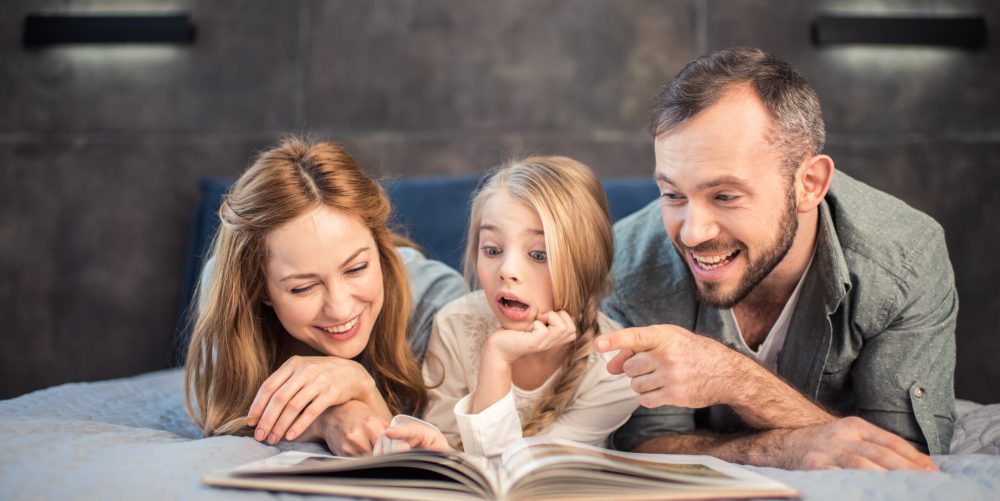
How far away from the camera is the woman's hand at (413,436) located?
1399 millimetres

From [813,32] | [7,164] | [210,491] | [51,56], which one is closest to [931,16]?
[813,32]

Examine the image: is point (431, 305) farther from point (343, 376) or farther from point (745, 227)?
point (745, 227)

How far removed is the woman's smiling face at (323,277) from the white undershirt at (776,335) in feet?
2.68

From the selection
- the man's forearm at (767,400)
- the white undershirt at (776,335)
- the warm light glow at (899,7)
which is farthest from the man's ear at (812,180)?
the warm light glow at (899,7)

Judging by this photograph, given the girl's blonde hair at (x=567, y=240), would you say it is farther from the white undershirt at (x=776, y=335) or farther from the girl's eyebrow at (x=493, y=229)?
the white undershirt at (x=776, y=335)

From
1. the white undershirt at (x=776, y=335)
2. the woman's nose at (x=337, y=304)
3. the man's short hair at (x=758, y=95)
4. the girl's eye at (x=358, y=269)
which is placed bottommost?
the white undershirt at (x=776, y=335)

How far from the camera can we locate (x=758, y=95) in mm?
1632

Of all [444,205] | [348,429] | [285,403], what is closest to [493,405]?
[348,429]

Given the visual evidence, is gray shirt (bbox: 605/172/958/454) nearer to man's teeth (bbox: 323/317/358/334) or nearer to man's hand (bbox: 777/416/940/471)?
man's hand (bbox: 777/416/940/471)

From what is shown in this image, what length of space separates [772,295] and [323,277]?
3.29 ft

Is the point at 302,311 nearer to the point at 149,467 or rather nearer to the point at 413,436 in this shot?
the point at 413,436

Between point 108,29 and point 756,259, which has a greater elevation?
point 108,29

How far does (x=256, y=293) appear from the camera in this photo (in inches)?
67.1

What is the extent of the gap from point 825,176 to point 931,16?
1.64 meters
